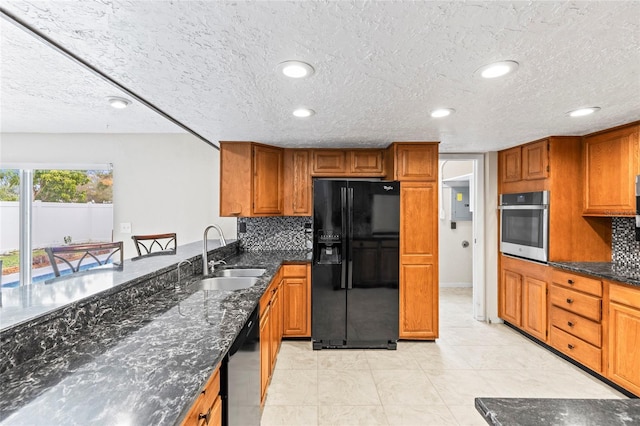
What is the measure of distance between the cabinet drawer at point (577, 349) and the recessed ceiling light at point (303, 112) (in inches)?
121

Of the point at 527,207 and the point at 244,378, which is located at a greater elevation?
the point at 527,207

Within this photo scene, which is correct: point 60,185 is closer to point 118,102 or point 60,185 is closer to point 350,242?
point 118,102

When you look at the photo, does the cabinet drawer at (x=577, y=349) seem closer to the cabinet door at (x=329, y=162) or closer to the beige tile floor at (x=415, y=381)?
Result: the beige tile floor at (x=415, y=381)

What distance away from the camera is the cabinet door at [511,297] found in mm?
3474

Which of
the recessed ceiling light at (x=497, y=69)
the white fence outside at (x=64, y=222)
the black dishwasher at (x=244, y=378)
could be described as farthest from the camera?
the white fence outside at (x=64, y=222)

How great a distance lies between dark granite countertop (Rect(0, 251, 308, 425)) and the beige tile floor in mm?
1123

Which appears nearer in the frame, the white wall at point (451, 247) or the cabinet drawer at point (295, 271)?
the cabinet drawer at point (295, 271)

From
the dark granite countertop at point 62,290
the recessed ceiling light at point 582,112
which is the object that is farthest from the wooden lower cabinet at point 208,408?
the recessed ceiling light at point 582,112

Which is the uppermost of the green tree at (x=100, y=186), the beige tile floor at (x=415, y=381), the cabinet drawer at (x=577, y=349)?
the green tree at (x=100, y=186)

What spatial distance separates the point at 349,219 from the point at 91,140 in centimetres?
365

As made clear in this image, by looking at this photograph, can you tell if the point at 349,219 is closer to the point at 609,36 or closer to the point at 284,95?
the point at 284,95

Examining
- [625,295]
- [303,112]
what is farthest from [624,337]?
[303,112]

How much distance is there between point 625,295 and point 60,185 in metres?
6.21

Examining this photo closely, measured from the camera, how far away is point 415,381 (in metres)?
2.57
